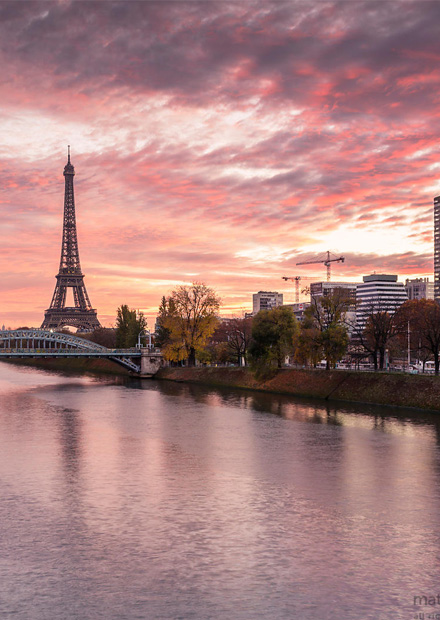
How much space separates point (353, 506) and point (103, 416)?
34685 mm

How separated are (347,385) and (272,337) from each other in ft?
47.8

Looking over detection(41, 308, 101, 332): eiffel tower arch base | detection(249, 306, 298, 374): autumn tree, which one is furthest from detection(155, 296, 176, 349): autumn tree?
detection(41, 308, 101, 332): eiffel tower arch base

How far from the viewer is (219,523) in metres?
23.6

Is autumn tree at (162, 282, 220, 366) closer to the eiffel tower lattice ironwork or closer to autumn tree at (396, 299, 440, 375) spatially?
autumn tree at (396, 299, 440, 375)

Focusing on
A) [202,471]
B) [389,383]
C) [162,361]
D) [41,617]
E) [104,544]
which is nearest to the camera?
[41,617]

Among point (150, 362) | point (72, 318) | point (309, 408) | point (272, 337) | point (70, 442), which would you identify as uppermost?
point (72, 318)

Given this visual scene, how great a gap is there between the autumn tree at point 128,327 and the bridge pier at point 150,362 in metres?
16.9

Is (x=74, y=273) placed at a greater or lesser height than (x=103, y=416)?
greater

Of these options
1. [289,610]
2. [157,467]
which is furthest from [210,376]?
[289,610]

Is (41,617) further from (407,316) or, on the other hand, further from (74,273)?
(74,273)

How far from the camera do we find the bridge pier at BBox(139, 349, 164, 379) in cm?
11225

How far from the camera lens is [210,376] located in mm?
→ 94500

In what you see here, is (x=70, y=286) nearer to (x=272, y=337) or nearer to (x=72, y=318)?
(x=72, y=318)

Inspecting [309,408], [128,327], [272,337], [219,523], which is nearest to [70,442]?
[219,523]
